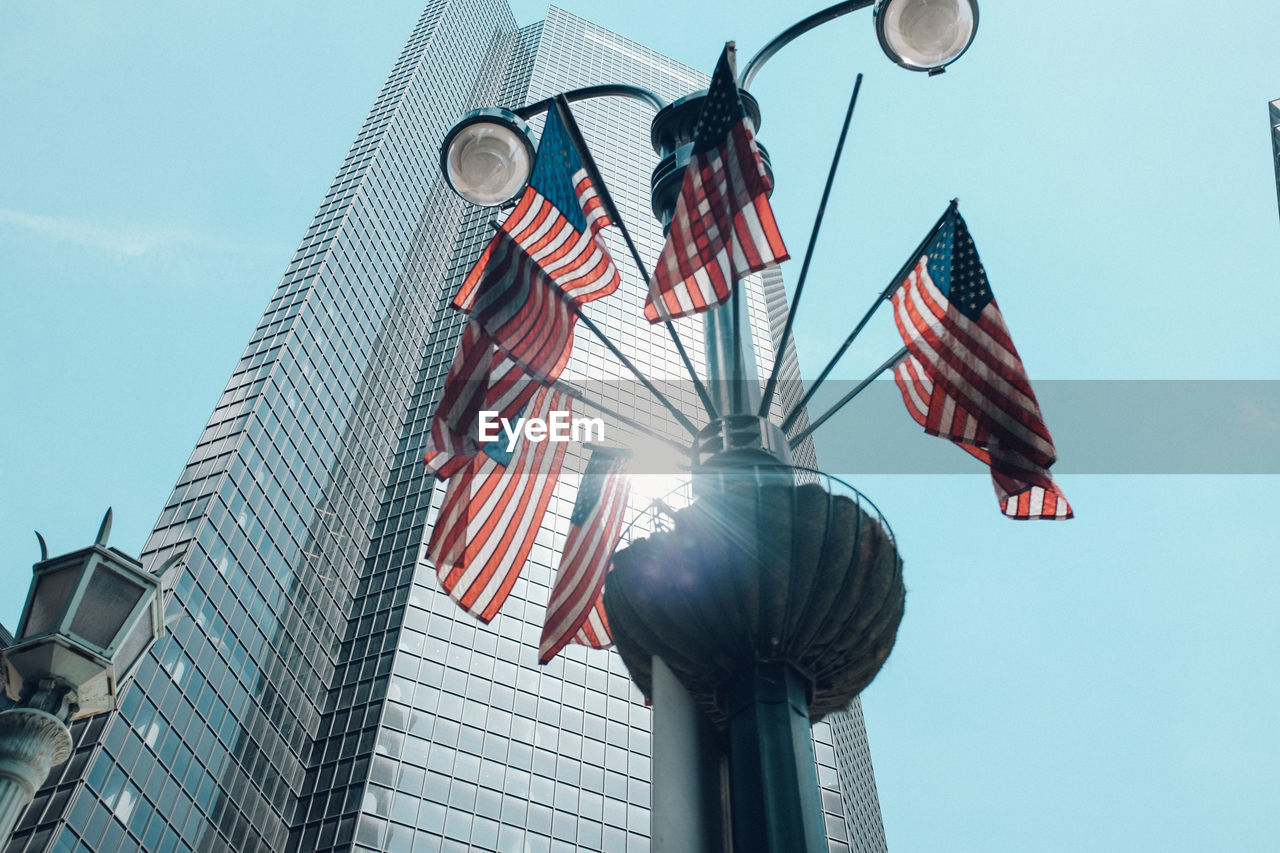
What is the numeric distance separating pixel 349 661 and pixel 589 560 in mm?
62422

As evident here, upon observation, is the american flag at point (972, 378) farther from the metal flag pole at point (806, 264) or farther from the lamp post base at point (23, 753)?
the lamp post base at point (23, 753)

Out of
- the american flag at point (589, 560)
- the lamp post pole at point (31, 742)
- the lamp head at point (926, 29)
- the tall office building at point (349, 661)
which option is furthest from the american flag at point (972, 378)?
the tall office building at point (349, 661)

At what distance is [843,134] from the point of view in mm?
12711

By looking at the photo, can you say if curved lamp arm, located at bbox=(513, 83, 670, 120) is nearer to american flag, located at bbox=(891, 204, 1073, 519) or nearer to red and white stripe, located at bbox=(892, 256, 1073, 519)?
american flag, located at bbox=(891, 204, 1073, 519)

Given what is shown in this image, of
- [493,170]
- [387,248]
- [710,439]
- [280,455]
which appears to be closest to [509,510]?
[710,439]

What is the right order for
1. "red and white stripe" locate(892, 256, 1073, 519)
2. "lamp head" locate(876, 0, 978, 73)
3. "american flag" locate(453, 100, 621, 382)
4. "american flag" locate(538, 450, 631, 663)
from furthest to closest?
1. "lamp head" locate(876, 0, 978, 73)
2. "american flag" locate(453, 100, 621, 382)
3. "american flag" locate(538, 450, 631, 663)
4. "red and white stripe" locate(892, 256, 1073, 519)

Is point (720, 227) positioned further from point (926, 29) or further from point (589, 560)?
point (926, 29)

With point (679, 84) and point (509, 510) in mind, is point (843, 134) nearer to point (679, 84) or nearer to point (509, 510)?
point (509, 510)

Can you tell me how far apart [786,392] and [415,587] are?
139 feet

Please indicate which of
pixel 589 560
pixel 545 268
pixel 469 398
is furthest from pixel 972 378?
pixel 469 398

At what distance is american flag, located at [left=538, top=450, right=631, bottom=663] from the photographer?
11852 mm

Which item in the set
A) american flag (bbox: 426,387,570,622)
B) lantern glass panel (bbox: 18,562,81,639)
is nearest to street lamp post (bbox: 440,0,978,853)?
american flag (bbox: 426,387,570,622)

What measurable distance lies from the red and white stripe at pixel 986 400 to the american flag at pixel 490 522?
425 centimetres

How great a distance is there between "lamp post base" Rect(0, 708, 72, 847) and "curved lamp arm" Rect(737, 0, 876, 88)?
992 centimetres
